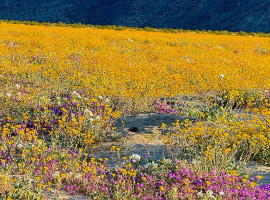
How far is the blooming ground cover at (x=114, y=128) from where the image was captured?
4.11m

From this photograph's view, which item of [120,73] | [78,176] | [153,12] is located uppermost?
[153,12]

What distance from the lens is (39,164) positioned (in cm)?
461

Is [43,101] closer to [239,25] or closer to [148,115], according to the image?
[148,115]

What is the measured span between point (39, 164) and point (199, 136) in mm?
2618

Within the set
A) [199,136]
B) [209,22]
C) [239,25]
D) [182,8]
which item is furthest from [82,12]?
[199,136]

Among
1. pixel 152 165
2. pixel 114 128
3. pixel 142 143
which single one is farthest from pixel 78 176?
pixel 142 143

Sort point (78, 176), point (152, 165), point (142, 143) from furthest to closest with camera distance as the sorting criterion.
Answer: point (142, 143)
point (152, 165)
point (78, 176)

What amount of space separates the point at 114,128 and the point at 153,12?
85.9 m

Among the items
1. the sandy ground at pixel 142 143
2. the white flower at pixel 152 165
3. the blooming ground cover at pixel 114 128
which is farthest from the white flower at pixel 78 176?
the white flower at pixel 152 165

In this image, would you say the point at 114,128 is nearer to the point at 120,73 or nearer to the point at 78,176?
the point at 78,176

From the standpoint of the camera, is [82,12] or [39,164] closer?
[39,164]

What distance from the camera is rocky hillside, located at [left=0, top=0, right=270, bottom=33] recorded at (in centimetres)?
7556

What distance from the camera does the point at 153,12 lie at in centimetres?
8819

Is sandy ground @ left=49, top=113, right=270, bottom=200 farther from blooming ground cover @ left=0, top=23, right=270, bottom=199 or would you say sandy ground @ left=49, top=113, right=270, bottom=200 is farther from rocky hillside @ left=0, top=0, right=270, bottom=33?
rocky hillside @ left=0, top=0, right=270, bottom=33
